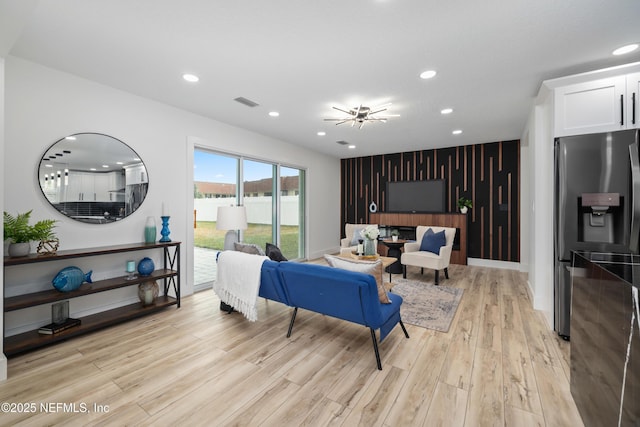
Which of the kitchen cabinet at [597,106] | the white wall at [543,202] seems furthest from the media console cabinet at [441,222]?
the kitchen cabinet at [597,106]

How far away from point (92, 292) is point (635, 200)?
5145mm

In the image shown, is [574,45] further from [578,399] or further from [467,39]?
[578,399]

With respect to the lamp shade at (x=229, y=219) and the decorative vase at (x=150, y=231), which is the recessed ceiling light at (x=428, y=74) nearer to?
the lamp shade at (x=229, y=219)

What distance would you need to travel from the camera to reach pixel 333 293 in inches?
88.4

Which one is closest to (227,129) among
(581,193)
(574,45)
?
(574,45)

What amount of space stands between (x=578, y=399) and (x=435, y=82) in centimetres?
297

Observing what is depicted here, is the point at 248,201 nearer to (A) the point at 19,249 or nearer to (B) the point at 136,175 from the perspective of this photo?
(B) the point at 136,175

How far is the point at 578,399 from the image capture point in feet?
5.58

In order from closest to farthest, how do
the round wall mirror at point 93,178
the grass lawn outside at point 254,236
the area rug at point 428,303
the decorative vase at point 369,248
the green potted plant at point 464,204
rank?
the round wall mirror at point 93,178 < the area rug at point 428,303 < the decorative vase at point 369,248 < the grass lawn outside at point 254,236 < the green potted plant at point 464,204

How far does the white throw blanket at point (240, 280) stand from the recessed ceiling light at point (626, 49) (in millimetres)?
3769

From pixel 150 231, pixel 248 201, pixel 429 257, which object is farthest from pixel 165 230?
pixel 429 257

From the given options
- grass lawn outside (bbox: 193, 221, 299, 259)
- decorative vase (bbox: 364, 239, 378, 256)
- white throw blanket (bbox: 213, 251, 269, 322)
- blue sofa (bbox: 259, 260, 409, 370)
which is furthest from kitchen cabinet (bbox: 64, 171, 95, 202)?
decorative vase (bbox: 364, 239, 378, 256)

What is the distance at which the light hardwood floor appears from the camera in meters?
1.68

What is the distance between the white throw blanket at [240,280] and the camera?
109 inches
